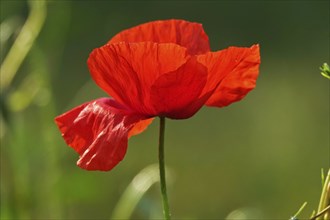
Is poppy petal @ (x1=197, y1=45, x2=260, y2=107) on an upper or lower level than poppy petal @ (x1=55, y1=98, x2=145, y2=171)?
upper

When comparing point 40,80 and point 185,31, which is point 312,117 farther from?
point 185,31

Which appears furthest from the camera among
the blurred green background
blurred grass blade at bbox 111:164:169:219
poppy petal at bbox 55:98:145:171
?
the blurred green background

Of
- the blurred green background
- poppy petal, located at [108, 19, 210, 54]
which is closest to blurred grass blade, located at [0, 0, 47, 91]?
the blurred green background

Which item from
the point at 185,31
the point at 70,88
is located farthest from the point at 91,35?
the point at 185,31

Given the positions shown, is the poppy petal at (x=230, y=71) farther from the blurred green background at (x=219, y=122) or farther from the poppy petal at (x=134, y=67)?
the blurred green background at (x=219, y=122)

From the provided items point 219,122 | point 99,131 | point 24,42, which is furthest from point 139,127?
point 219,122

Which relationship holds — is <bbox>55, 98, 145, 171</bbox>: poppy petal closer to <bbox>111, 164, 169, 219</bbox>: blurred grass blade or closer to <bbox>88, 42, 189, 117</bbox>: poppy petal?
<bbox>88, 42, 189, 117</bbox>: poppy petal

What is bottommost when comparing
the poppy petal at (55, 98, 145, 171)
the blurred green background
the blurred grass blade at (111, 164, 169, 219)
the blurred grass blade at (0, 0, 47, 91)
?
the blurred green background

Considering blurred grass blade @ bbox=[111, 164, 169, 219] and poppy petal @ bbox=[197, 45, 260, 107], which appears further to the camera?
blurred grass blade @ bbox=[111, 164, 169, 219]
